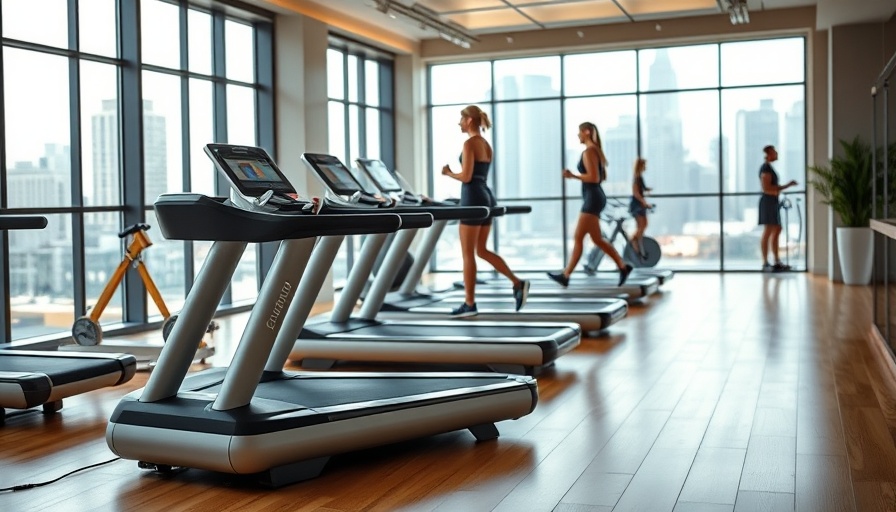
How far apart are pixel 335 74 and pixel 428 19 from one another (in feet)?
4.39

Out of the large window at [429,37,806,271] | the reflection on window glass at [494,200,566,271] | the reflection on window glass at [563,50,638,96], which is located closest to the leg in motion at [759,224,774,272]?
the large window at [429,37,806,271]

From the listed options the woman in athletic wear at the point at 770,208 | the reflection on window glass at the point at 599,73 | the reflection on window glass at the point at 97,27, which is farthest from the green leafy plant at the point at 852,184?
the reflection on window glass at the point at 97,27

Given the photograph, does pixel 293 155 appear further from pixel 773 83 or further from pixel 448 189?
pixel 773 83

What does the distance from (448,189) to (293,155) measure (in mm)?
3691

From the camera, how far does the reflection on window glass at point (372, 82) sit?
11977 mm

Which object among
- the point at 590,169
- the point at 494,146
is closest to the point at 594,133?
the point at 590,169

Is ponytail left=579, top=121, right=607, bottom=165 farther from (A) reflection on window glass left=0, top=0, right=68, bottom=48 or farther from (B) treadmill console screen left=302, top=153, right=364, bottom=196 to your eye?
(A) reflection on window glass left=0, top=0, right=68, bottom=48

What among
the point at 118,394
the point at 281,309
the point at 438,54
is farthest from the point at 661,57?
the point at 281,309

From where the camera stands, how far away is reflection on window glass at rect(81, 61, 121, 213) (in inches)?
292

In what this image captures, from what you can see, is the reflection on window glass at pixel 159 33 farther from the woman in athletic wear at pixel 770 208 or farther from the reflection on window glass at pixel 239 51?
the woman in athletic wear at pixel 770 208

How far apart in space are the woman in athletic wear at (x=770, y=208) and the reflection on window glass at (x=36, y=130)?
717 centimetres

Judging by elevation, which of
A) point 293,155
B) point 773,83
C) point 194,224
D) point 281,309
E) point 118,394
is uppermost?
point 773,83

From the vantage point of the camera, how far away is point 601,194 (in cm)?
836

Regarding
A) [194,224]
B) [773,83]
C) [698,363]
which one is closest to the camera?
[194,224]
